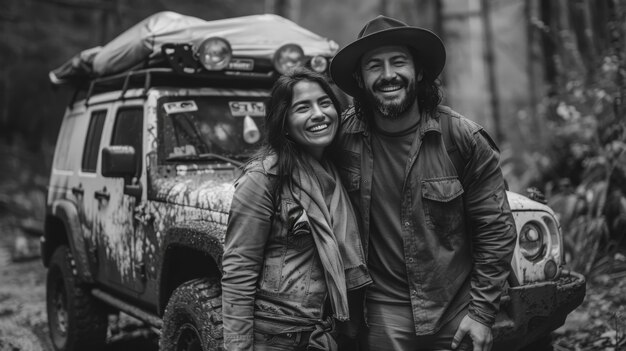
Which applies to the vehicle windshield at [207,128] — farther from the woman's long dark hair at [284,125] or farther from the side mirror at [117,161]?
the woman's long dark hair at [284,125]

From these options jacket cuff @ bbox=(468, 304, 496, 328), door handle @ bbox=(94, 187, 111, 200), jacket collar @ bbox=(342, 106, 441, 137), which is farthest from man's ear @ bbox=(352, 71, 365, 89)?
door handle @ bbox=(94, 187, 111, 200)

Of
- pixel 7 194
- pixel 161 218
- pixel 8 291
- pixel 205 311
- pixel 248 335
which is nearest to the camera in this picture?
pixel 248 335

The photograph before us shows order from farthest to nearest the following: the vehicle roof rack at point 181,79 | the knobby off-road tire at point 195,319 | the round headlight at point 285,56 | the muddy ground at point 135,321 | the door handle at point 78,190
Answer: the door handle at point 78,190 < the round headlight at point 285,56 < the muddy ground at point 135,321 < the vehicle roof rack at point 181,79 < the knobby off-road tire at point 195,319

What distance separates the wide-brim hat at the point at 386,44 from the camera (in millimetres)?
2771

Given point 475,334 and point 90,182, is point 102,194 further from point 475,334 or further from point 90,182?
point 475,334

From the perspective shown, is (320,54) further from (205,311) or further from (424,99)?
(205,311)

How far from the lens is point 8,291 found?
8055 mm

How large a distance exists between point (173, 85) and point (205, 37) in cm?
46

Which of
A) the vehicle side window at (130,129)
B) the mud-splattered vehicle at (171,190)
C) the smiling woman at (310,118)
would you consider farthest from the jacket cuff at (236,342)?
the vehicle side window at (130,129)

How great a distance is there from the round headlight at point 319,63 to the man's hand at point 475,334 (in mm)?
2595

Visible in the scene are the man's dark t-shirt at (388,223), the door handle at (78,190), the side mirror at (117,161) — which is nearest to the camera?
the man's dark t-shirt at (388,223)

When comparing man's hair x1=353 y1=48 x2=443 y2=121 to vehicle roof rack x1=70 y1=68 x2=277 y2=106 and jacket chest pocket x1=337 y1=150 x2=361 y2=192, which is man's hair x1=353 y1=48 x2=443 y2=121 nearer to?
jacket chest pocket x1=337 y1=150 x2=361 y2=192

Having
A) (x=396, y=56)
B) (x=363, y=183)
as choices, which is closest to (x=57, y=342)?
(x=363, y=183)

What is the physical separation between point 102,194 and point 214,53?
1.47m
